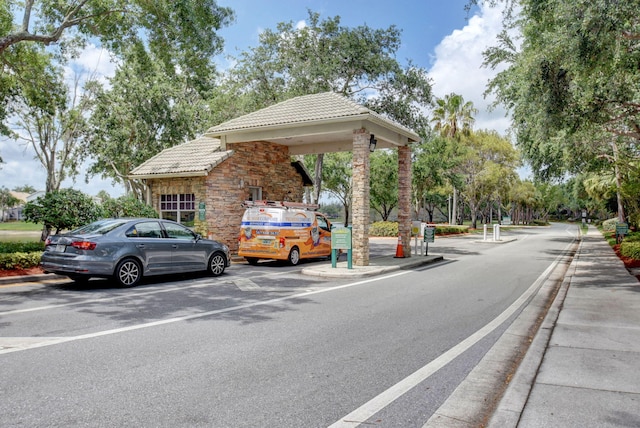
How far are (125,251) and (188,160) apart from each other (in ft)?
27.4

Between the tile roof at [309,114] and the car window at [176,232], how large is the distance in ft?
18.2

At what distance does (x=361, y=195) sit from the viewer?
47.3 feet

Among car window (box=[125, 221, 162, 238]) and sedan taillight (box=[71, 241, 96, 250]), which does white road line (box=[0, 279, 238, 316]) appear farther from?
car window (box=[125, 221, 162, 238])

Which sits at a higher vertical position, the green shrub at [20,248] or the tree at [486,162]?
the tree at [486,162]

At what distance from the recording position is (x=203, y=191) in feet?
54.7

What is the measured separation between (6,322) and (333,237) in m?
8.61

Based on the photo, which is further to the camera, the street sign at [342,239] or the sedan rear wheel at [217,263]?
the street sign at [342,239]

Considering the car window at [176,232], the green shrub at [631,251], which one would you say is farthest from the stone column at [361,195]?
the green shrub at [631,251]

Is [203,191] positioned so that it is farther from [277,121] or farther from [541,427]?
[541,427]

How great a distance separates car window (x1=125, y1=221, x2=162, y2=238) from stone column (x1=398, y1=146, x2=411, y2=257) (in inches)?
381

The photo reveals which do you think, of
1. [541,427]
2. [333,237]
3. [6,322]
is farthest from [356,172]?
[541,427]

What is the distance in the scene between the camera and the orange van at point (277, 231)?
14.3 meters

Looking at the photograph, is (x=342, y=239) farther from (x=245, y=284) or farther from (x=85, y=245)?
(x=85, y=245)

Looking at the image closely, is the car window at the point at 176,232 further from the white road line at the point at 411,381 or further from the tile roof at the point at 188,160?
the white road line at the point at 411,381
